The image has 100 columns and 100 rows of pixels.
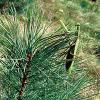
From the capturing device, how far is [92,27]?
793 centimetres

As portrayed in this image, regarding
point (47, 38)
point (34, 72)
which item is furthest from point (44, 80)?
point (47, 38)

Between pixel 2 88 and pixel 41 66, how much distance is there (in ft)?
0.73

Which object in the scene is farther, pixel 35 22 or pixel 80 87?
pixel 80 87

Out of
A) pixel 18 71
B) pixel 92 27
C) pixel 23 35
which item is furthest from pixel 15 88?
pixel 92 27

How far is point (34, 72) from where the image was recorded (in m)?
1.47

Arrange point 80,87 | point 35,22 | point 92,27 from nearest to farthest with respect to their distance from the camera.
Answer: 1. point 35,22
2. point 80,87
3. point 92,27

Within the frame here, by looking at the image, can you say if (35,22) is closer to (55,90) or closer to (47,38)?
(47,38)

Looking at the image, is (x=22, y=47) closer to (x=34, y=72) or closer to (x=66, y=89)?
(x=34, y=72)

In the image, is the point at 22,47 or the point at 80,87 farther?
the point at 80,87

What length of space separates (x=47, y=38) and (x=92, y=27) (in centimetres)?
656

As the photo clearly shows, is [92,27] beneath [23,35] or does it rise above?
beneath

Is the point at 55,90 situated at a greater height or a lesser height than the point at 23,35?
lesser

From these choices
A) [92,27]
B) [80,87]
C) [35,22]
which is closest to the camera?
[35,22]

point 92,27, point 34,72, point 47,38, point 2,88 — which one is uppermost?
point 47,38
